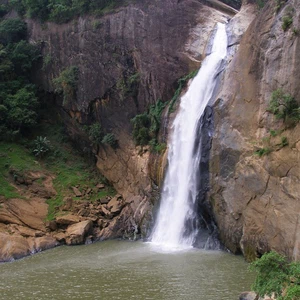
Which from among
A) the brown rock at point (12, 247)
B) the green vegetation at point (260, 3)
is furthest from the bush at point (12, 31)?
the green vegetation at point (260, 3)

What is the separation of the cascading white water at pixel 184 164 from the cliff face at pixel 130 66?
1604mm

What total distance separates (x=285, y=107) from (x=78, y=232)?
11990mm

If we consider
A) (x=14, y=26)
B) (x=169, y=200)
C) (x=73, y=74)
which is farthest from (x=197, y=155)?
(x=14, y=26)

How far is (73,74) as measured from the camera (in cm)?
3019

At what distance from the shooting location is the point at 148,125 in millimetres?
26141

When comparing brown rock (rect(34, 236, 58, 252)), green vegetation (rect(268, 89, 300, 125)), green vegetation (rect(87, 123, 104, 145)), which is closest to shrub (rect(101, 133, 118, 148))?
green vegetation (rect(87, 123, 104, 145))

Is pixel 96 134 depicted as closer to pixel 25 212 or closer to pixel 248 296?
pixel 25 212

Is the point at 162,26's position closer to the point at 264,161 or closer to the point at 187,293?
the point at 264,161

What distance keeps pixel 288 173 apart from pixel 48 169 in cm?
1692

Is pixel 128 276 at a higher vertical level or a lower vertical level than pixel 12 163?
lower

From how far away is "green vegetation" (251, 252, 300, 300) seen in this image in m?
10.1

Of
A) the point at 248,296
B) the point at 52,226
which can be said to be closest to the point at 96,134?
the point at 52,226

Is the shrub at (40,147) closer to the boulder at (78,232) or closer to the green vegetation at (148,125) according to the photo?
the green vegetation at (148,125)

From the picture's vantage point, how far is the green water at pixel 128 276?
13359 mm
